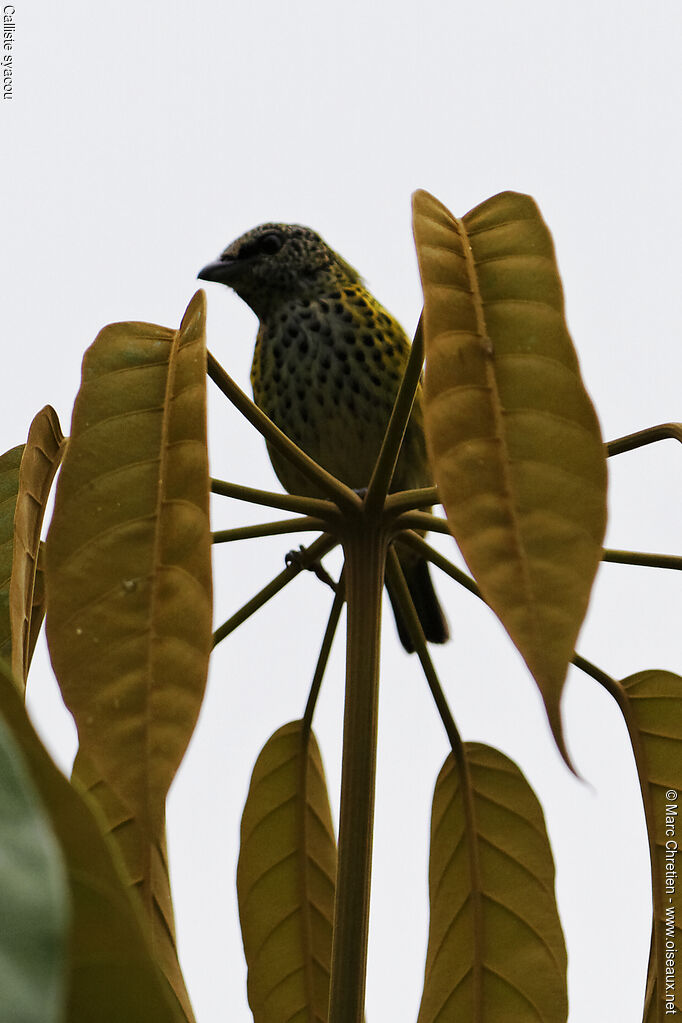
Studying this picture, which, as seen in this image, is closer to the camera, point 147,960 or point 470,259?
point 147,960

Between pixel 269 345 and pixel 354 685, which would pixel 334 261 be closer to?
pixel 269 345

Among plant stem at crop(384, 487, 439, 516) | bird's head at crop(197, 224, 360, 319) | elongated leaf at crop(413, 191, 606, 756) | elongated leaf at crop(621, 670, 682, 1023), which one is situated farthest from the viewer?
bird's head at crop(197, 224, 360, 319)

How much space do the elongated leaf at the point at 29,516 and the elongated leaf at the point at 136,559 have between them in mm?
71

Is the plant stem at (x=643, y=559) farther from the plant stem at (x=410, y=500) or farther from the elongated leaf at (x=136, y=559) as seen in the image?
the elongated leaf at (x=136, y=559)

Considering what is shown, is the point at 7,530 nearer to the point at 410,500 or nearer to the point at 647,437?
the point at 410,500

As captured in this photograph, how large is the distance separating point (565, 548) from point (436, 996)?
22.5 inches

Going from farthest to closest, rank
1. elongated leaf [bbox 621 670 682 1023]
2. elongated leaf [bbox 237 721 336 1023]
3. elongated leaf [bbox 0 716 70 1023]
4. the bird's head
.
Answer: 1. the bird's head
2. elongated leaf [bbox 237 721 336 1023]
3. elongated leaf [bbox 621 670 682 1023]
4. elongated leaf [bbox 0 716 70 1023]

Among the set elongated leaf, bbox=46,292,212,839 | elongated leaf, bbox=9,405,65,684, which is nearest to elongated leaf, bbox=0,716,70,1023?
elongated leaf, bbox=46,292,212,839

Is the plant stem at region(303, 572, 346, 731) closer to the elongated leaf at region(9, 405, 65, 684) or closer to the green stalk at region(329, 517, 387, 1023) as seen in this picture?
the green stalk at region(329, 517, 387, 1023)

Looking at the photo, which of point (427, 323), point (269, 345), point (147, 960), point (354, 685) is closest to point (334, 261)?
point (269, 345)

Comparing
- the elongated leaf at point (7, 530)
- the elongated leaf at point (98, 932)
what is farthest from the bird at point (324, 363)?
the elongated leaf at point (98, 932)

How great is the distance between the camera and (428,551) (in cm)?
70

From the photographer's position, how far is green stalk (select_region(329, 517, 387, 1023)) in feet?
1.85

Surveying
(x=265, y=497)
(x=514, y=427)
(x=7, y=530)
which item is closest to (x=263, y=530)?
(x=265, y=497)
